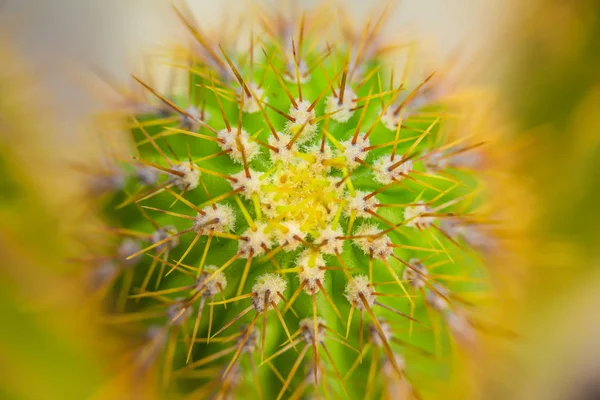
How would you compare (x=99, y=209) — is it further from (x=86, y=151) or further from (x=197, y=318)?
(x=86, y=151)

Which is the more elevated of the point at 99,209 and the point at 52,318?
the point at 99,209

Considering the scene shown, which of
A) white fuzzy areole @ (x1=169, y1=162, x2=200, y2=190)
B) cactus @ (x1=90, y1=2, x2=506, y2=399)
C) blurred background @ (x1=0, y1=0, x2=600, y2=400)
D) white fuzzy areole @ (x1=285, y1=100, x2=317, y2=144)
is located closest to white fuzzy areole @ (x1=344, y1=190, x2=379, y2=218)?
cactus @ (x1=90, y1=2, x2=506, y2=399)

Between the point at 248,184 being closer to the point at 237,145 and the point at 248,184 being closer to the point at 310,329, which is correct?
the point at 237,145

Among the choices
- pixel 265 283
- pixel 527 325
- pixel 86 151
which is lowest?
pixel 527 325

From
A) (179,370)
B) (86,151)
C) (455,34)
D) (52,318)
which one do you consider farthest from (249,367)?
(455,34)

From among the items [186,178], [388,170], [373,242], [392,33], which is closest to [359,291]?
[373,242]

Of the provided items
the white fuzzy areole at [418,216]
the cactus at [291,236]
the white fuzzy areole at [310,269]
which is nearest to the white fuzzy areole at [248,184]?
the cactus at [291,236]

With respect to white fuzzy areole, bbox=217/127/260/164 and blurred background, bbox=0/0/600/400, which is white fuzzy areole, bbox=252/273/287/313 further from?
blurred background, bbox=0/0/600/400

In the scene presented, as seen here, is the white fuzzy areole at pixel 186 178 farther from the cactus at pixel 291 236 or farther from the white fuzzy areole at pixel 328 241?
the white fuzzy areole at pixel 328 241
